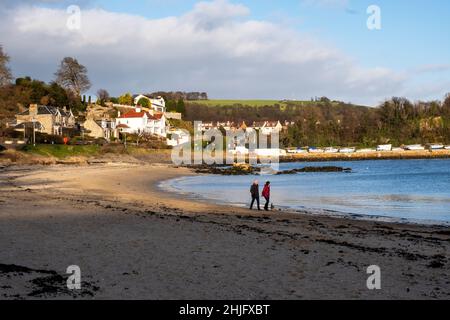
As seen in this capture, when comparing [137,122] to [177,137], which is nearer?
[137,122]

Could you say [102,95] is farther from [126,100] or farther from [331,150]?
[331,150]

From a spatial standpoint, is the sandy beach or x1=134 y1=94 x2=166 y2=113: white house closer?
the sandy beach

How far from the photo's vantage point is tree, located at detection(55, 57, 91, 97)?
369 ft

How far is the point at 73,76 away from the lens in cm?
11475

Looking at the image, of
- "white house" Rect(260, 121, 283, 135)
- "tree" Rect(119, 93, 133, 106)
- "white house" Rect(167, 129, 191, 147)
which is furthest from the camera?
"white house" Rect(260, 121, 283, 135)

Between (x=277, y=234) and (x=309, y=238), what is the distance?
106 centimetres

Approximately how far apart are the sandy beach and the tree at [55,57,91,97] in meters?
100

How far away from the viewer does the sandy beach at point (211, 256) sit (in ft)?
28.1

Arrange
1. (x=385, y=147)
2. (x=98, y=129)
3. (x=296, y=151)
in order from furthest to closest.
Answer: (x=296, y=151) < (x=385, y=147) < (x=98, y=129)

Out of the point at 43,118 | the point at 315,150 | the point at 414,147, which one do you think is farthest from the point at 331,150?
the point at 43,118

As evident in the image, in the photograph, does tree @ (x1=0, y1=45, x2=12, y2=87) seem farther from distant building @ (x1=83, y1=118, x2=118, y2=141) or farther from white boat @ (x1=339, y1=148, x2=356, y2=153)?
white boat @ (x1=339, y1=148, x2=356, y2=153)

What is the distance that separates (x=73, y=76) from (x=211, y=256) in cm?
11150

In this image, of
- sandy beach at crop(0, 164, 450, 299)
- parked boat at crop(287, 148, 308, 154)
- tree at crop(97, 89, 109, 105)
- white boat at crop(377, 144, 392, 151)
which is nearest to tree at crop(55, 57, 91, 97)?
tree at crop(97, 89, 109, 105)

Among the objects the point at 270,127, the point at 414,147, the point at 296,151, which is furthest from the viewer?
the point at 270,127
